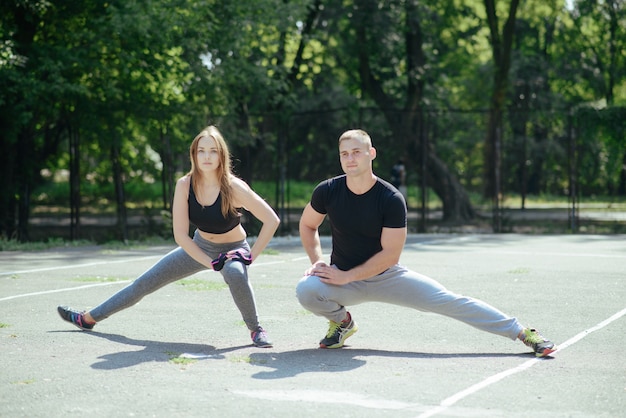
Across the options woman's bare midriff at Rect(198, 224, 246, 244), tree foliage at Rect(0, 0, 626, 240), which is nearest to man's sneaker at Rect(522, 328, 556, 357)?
woman's bare midriff at Rect(198, 224, 246, 244)

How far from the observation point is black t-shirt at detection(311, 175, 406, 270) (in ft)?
22.8

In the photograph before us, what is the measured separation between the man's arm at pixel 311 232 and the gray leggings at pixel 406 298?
217 mm

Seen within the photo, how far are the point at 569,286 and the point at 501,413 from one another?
6.60 meters

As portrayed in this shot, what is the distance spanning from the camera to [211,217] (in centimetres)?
752

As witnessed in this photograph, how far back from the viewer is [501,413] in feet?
17.2

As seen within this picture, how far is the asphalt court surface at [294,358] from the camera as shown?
546 cm

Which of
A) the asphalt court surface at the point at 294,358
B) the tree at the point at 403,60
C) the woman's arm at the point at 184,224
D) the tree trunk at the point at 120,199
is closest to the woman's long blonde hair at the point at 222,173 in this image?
the woman's arm at the point at 184,224

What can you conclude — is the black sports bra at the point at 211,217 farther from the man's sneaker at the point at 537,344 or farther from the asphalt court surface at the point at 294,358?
the man's sneaker at the point at 537,344

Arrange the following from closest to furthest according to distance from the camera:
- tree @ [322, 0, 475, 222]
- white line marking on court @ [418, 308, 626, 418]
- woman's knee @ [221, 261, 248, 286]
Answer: white line marking on court @ [418, 308, 626, 418] < woman's knee @ [221, 261, 248, 286] < tree @ [322, 0, 475, 222]

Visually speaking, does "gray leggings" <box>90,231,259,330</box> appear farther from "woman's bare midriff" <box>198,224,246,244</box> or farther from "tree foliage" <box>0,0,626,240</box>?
"tree foliage" <box>0,0,626,240</box>

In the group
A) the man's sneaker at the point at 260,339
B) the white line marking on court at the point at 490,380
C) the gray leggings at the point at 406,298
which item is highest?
the gray leggings at the point at 406,298

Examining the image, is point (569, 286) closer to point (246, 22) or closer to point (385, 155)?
point (246, 22)

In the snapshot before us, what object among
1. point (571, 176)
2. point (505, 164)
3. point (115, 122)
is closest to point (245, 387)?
point (115, 122)

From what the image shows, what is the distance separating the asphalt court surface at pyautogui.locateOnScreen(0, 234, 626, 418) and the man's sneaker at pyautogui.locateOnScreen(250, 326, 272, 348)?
6 cm
